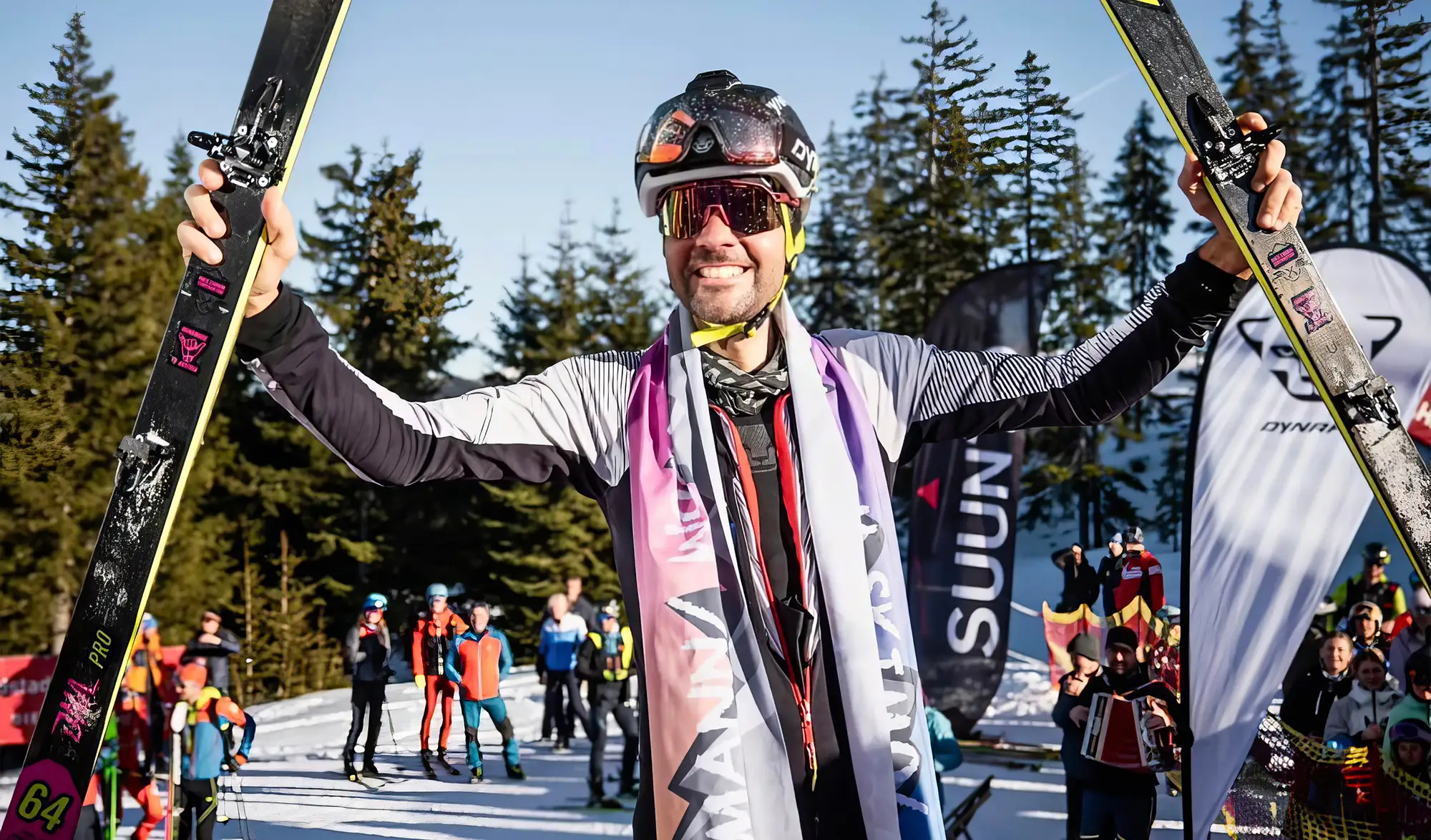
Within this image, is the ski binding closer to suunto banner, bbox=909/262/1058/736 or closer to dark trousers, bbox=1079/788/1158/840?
dark trousers, bbox=1079/788/1158/840

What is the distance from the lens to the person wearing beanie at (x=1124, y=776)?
5.57 m

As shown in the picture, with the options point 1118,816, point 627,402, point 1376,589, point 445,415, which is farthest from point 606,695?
point 445,415

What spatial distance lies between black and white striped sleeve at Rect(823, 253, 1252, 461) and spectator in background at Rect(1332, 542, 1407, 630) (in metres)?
7.47

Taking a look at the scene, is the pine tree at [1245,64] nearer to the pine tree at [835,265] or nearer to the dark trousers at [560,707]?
the pine tree at [835,265]

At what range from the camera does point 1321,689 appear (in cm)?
590

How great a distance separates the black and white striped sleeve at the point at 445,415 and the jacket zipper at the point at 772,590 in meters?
0.21

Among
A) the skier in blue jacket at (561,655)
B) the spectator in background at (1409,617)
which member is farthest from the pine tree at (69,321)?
the spectator in background at (1409,617)

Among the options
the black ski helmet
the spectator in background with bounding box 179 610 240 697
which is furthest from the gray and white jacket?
the spectator in background with bounding box 179 610 240 697

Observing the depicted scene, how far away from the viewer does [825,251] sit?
10.7 meters

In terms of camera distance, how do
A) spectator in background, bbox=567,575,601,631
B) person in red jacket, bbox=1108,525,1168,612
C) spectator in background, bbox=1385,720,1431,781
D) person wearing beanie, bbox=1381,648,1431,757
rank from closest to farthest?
spectator in background, bbox=1385,720,1431,781
person wearing beanie, bbox=1381,648,1431,757
person in red jacket, bbox=1108,525,1168,612
spectator in background, bbox=567,575,601,631

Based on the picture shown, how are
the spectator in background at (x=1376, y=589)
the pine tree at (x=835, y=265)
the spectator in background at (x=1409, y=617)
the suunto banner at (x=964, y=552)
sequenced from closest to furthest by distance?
the spectator in background at (x=1409, y=617)
the spectator in background at (x=1376, y=589)
the suunto banner at (x=964, y=552)
the pine tree at (x=835, y=265)

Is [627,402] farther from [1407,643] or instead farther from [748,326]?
[1407,643]

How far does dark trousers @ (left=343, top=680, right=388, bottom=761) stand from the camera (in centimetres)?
736

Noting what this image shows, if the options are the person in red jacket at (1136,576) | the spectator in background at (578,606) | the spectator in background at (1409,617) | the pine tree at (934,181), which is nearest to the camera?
the pine tree at (934,181)
